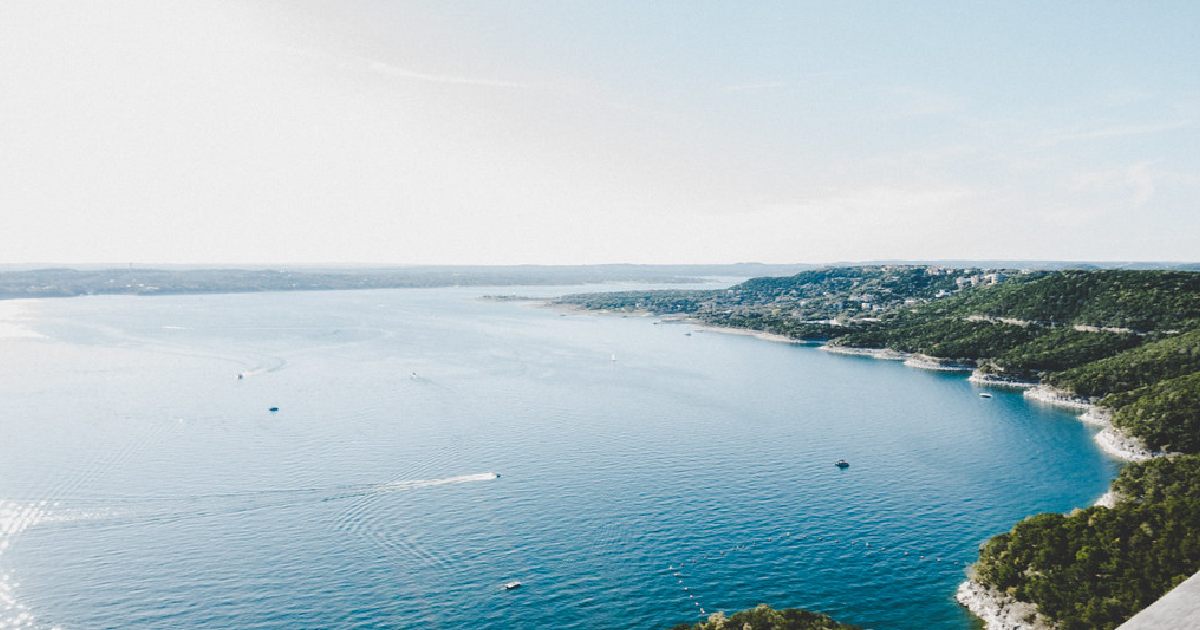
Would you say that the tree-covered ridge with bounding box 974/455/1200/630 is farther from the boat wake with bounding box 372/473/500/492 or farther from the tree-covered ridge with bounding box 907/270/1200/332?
the tree-covered ridge with bounding box 907/270/1200/332

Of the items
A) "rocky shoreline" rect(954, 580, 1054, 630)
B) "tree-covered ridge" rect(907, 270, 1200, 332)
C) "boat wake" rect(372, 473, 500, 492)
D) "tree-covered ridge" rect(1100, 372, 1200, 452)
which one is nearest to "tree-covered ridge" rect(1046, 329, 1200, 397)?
"tree-covered ridge" rect(1100, 372, 1200, 452)

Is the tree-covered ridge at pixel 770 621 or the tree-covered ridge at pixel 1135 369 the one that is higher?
the tree-covered ridge at pixel 1135 369

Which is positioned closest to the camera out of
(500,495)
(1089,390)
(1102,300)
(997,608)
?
(997,608)

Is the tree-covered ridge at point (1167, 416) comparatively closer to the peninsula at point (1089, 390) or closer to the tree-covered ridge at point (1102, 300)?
the peninsula at point (1089, 390)

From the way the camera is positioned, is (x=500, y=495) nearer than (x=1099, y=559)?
No

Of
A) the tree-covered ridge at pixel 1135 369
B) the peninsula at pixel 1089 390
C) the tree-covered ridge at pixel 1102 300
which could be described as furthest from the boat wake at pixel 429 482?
the tree-covered ridge at pixel 1102 300

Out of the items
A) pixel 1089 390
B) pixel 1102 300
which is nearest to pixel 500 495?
pixel 1089 390

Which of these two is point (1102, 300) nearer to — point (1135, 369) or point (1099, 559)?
point (1135, 369)
